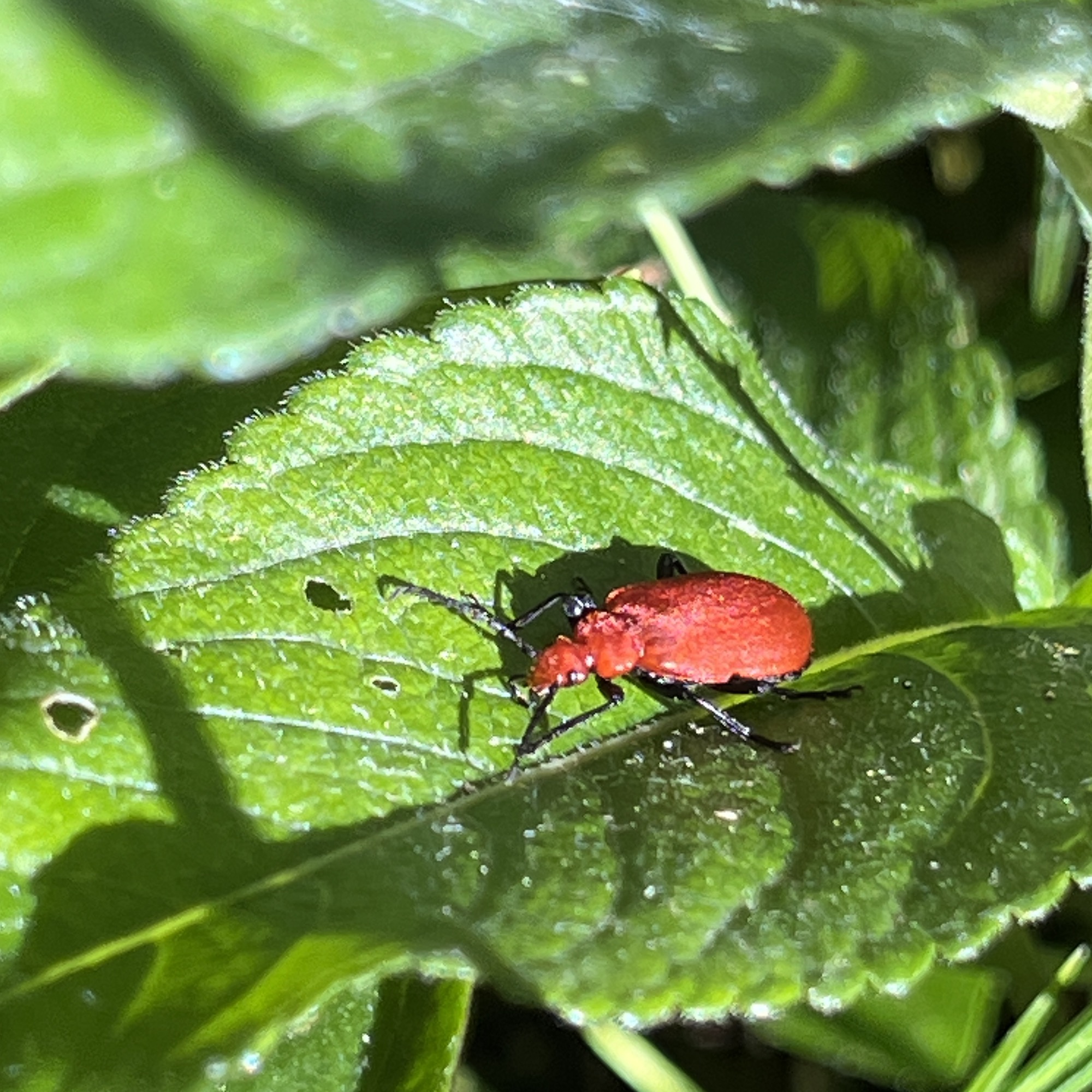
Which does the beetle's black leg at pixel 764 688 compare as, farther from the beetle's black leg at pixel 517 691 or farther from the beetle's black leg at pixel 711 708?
the beetle's black leg at pixel 517 691

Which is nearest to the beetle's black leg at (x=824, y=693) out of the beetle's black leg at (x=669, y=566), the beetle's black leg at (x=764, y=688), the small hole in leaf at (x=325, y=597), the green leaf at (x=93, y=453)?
the beetle's black leg at (x=764, y=688)

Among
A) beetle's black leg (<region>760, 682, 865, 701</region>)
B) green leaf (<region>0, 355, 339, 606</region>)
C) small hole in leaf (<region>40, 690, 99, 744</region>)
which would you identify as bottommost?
beetle's black leg (<region>760, 682, 865, 701</region>)

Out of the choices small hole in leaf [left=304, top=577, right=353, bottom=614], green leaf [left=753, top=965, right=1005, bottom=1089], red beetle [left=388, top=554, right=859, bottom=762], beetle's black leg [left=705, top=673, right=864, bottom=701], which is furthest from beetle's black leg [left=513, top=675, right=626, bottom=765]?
green leaf [left=753, top=965, right=1005, bottom=1089]

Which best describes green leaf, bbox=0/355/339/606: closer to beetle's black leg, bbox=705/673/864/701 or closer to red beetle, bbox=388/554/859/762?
red beetle, bbox=388/554/859/762

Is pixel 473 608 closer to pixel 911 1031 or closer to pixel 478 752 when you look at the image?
pixel 478 752

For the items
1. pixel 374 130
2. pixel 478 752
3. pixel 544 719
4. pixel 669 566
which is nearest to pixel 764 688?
pixel 669 566

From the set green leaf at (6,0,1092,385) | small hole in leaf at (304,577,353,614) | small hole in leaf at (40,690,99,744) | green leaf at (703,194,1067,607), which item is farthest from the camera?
green leaf at (703,194,1067,607)
